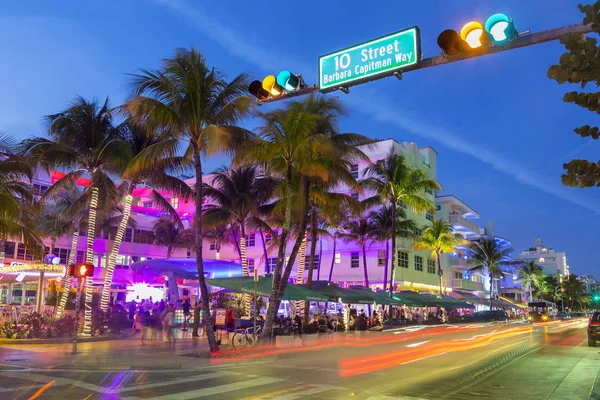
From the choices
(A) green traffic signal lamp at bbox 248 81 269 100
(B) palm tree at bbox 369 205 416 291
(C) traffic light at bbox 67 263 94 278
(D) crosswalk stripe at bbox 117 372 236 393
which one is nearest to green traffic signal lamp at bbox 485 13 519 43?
(A) green traffic signal lamp at bbox 248 81 269 100

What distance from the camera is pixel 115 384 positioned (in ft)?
37.5

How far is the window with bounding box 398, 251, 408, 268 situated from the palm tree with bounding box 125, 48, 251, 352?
117 feet

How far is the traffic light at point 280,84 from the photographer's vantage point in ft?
27.4

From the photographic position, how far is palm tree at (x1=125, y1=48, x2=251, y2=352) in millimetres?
17438

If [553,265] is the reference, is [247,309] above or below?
below

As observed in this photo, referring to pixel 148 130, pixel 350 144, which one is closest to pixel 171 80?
pixel 148 130

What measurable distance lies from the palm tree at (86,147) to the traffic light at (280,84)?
16.2 metres

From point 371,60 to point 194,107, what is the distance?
1140 centimetres

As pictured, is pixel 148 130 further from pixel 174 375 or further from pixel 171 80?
pixel 174 375

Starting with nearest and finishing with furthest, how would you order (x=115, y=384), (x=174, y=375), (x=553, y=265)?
1. (x=115, y=384)
2. (x=174, y=375)
3. (x=553, y=265)

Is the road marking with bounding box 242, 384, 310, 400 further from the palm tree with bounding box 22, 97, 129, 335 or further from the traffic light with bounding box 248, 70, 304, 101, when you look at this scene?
the palm tree with bounding box 22, 97, 129, 335

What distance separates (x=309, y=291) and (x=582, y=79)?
21.0 m

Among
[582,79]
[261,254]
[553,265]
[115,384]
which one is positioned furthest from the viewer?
[553,265]

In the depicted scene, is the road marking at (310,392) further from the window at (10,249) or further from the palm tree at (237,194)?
the window at (10,249)
